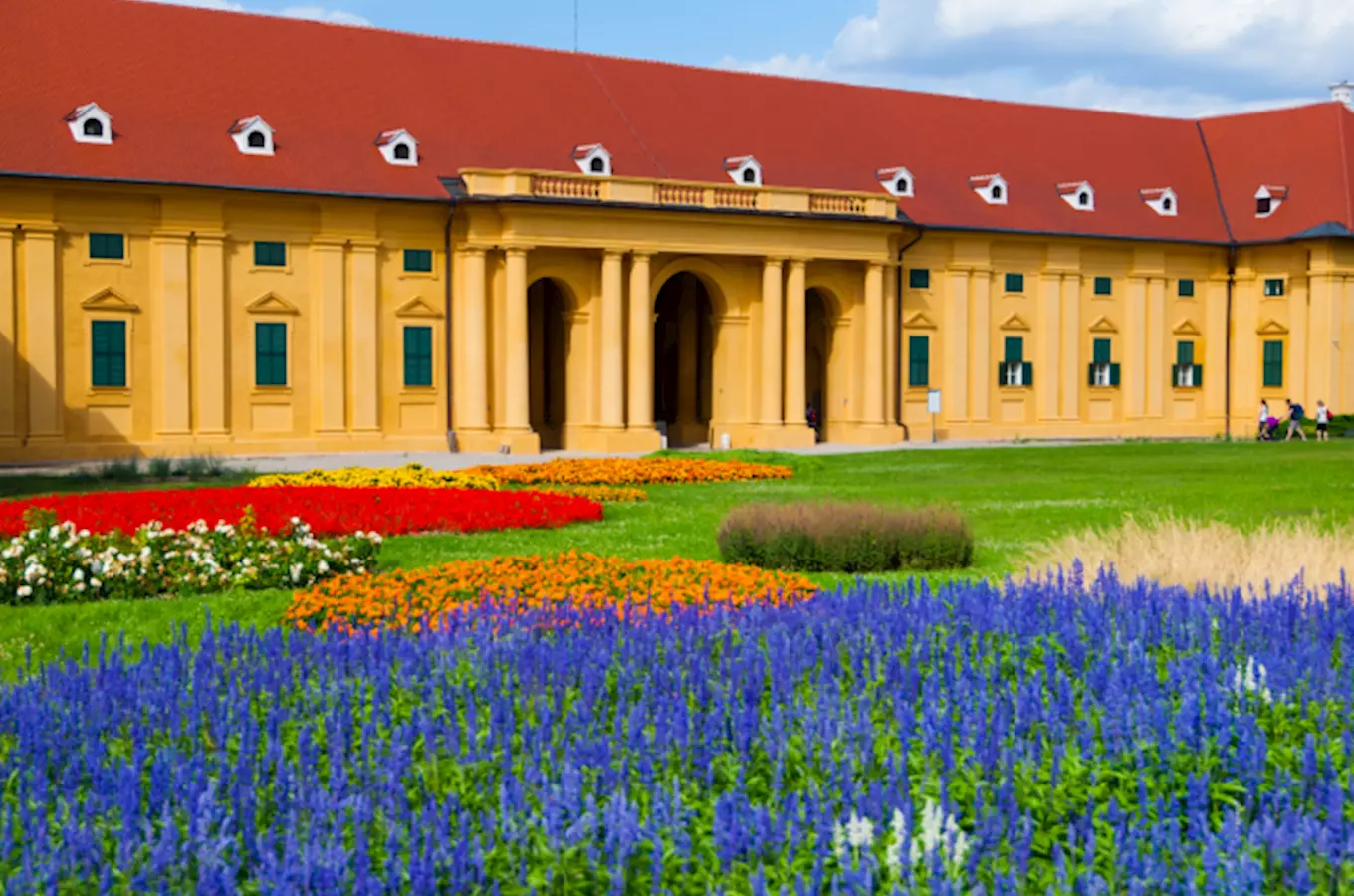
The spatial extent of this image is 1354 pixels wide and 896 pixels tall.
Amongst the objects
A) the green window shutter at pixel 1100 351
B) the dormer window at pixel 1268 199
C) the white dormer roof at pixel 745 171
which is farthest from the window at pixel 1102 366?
the white dormer roof at pixel 745 171

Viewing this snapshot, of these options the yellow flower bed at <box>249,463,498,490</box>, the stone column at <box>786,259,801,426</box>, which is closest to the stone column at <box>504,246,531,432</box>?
the stone column at <box>786,259,801,426</box>

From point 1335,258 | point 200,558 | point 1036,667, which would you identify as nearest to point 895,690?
point 1036,667

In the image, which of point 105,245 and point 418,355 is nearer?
point 105,245

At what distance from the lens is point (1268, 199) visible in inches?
2281

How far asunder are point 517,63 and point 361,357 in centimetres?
1207

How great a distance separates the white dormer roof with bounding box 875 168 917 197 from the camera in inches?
2063

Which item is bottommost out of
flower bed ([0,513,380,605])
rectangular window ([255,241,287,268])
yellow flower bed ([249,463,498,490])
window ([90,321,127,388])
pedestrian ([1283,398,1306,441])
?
flower bed ([0,513,380,605])

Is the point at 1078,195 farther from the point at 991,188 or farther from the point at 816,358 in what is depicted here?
the point at 816,358

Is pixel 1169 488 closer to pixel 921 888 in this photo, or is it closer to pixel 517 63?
pixel 921 888

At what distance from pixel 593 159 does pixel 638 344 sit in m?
5.83

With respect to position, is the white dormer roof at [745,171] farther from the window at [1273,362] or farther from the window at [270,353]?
the window at [1273,362]

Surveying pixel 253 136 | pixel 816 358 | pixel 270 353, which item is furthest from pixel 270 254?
pixel 816 358

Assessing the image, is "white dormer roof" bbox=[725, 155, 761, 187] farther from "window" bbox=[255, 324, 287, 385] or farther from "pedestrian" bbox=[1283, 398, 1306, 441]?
"pedestrian" bbox=[1283, 398, 1306, 441]

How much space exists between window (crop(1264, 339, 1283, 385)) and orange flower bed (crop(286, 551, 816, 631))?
4911 centimetres
